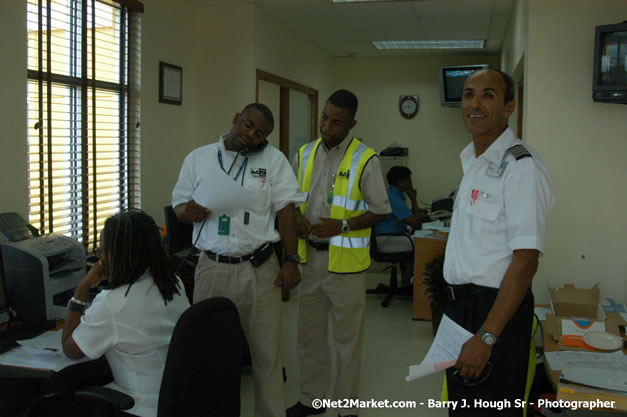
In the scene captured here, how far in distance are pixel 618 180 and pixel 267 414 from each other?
8.47 feet

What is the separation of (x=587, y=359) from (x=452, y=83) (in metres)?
6.11

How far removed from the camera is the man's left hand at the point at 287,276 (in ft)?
8.82

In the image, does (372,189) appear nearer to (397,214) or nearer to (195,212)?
(195,212)

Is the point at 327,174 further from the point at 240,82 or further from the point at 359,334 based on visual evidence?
the point at 240,82

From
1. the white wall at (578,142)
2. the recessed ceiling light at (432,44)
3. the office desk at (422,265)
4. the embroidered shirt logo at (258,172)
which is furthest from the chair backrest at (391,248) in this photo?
the recessed ceiling light at (432,44)

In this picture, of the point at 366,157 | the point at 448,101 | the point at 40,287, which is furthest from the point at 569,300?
the point at 448,101

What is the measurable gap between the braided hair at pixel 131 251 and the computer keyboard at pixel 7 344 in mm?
582

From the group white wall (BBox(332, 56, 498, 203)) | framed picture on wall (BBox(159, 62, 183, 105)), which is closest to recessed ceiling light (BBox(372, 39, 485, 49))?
white wall (BBox(332, 56, 498, 203))

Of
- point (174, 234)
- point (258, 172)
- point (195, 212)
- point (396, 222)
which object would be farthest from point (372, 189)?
point (396, 222)

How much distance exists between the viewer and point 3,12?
323 centimetres

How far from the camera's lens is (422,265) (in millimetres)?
4996

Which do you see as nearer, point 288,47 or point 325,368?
point 325,368

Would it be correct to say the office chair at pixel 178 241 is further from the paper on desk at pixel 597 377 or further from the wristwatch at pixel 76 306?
the paper on desk at pixel 597 377

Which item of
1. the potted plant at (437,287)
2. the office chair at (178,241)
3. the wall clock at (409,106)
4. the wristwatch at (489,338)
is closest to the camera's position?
the wristwatch at (489,338)
